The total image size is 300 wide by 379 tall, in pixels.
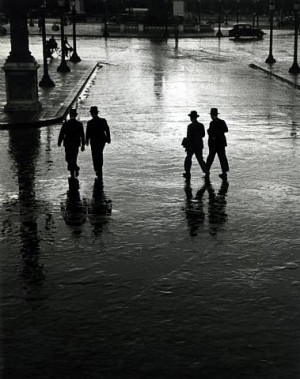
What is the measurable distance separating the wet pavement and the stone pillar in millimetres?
2963

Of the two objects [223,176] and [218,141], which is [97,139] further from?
[223,176]

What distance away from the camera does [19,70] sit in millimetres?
21469

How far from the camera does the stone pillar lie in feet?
70.1

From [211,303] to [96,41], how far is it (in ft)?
179

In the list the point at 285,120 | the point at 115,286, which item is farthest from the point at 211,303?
the point at 285,120

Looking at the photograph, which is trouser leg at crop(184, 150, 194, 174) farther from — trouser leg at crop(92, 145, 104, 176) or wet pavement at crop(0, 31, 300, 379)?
trouser leg at crop(92, 145, 104, 176)

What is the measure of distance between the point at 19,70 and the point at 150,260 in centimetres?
1384

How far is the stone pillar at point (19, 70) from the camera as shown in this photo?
2138 centimetres

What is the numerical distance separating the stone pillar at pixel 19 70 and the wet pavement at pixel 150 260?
117 inches

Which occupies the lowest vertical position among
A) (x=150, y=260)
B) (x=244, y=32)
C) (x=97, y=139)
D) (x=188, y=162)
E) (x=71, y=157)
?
(x=150, y=260)

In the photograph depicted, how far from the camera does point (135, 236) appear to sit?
393 inches

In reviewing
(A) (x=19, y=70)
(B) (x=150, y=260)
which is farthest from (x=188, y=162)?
(A) (x=19, y=70)

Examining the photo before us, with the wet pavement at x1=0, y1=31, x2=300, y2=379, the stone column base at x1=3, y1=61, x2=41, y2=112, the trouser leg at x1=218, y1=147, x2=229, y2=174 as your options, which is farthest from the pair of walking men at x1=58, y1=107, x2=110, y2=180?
the stone column base at x1=3, y1=61, x2=41, y2=112

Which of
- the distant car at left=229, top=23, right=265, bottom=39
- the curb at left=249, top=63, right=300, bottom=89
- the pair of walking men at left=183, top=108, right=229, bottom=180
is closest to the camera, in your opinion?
the pair of walking men at left=183, top=108, right=229, bottom=180
